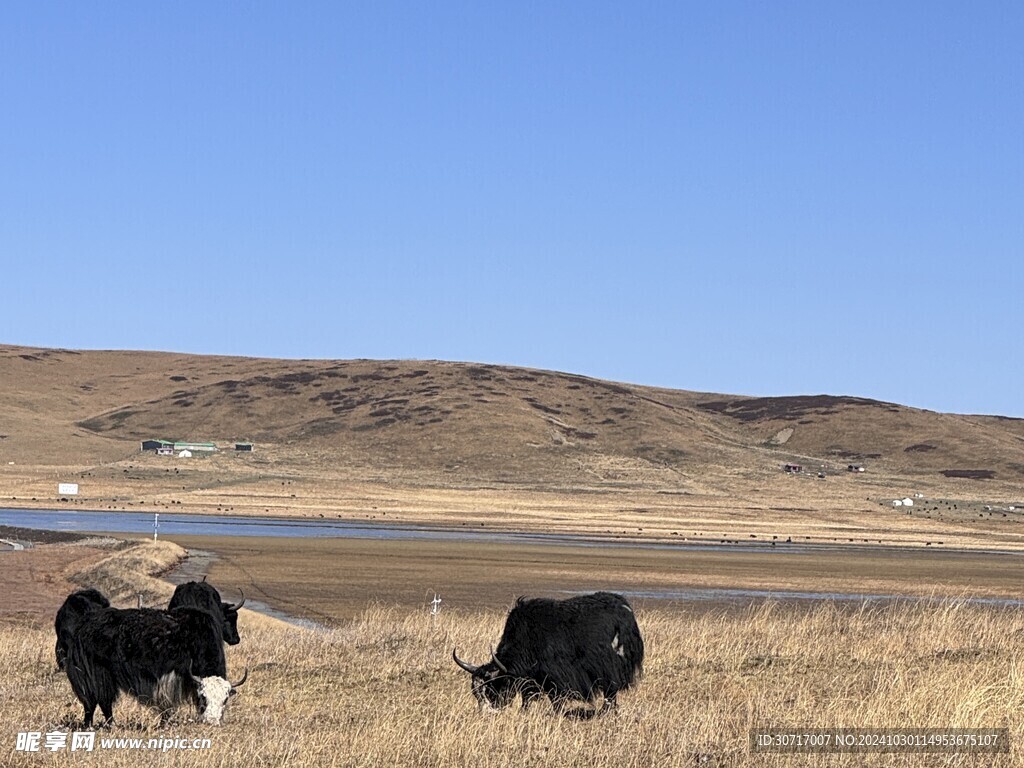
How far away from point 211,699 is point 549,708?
112 inches

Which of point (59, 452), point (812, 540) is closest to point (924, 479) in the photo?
point (812, 540)

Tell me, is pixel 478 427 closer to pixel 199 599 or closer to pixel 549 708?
pixel 199 599

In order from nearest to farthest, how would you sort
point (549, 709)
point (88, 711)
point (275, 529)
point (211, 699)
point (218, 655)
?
point (211, 699) < point (218, 655) < point (88, 711) < point (549, 709) < point (275, 529)

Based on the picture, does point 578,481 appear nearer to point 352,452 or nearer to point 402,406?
point 352,452

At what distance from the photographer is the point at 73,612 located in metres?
12.5

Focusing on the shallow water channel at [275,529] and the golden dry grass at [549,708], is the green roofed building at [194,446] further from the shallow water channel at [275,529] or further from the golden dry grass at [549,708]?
the golden dry grass at [549,708]

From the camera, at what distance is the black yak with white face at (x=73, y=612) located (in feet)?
39.8

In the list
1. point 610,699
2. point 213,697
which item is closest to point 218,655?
point 213,697

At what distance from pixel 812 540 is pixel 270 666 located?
205 feet

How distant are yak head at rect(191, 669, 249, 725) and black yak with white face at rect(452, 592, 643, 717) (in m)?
2.12

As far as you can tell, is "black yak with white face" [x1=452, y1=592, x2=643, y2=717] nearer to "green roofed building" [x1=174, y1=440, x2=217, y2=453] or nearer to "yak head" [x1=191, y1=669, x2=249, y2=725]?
"yak head" [x1=191, y1=669, x2=249, y2=725]

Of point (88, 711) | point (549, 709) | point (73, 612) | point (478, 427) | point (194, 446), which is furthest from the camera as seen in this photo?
point (478, 427)

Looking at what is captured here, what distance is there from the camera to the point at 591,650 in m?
11.6

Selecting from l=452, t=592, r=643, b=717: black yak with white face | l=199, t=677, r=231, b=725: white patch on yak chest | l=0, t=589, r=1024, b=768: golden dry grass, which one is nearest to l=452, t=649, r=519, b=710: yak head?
l=452, t=592, r=643, b=717: black yak with white face
